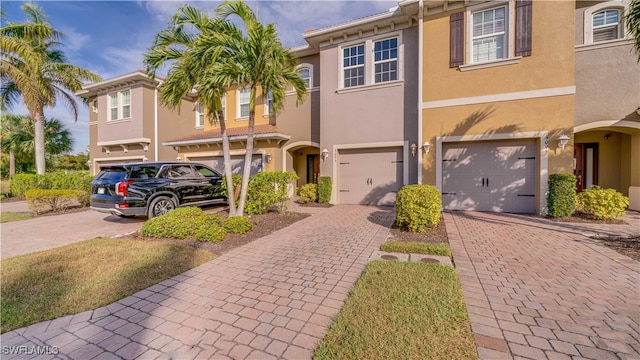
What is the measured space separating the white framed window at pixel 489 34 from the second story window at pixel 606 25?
3321mm

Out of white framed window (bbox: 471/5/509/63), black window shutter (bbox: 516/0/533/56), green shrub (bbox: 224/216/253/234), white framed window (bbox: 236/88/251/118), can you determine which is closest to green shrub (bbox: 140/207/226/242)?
Result: green shrub (bbox: 224/216/253/234)

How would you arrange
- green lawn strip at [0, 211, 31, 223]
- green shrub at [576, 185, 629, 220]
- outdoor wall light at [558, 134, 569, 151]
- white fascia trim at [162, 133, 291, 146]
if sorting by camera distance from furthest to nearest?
white fascia trim at [162, 133, 291, 146]
green lawn strip at [0, 211, 31, 223]
outdoor wall light at [558, 134, 569, 151]
green shrub at [576, 185, 629, 220]

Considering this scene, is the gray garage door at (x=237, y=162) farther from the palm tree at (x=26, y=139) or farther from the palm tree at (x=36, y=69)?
the palm tree at (x=26, y=139)

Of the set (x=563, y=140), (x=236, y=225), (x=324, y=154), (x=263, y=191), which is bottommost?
(x=236, y=225)

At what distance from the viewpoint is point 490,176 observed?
8.98 metres

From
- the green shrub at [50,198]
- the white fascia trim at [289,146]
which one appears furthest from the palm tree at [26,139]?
the white fascia trim at [289,146]

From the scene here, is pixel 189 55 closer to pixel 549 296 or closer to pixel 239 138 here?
pixel 239 138

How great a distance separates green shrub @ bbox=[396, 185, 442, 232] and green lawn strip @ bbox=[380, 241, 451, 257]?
944mm

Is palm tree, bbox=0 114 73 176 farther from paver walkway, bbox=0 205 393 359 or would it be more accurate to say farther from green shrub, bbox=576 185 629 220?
green shrub, bbox=576 185 629 220

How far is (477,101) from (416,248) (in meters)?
Result: 6.64

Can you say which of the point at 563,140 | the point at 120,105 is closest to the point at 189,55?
the point at 563,140

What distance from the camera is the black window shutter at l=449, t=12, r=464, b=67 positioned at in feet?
29.3

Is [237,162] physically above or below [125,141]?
below

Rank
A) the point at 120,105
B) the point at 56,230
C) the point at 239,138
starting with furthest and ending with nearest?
the point at 120,105 → the point at 239,138 → the point at 56,230
